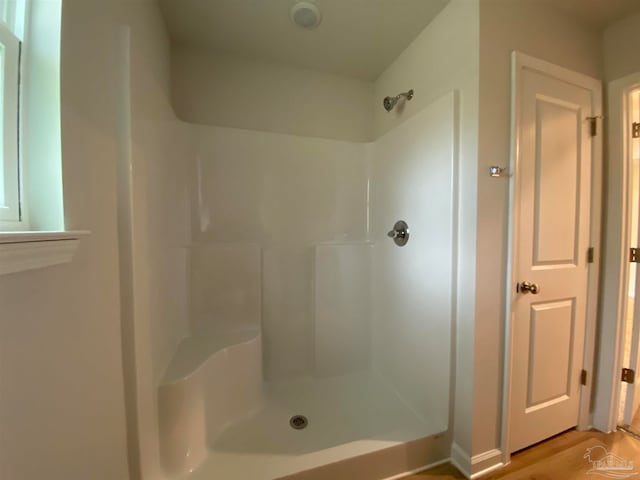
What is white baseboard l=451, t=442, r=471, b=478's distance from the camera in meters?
1.07

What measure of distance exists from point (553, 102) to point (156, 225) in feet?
6.67

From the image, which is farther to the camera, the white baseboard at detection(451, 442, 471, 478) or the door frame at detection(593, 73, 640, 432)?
the door frame at detection(593, 73, 640, 432)

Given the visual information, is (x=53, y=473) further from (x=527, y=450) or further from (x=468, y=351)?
(x=527, y=450)

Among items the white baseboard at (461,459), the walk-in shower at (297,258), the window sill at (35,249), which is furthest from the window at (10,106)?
the white baseboard at (461,459)

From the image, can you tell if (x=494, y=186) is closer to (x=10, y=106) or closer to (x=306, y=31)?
(x=306, y=31)

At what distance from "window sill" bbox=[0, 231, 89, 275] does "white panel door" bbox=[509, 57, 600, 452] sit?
158 centimetres

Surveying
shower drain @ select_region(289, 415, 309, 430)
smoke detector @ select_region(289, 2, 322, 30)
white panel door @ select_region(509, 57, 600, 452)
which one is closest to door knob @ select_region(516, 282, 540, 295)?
white panel door @ select_region(509, 57, 600, 452)

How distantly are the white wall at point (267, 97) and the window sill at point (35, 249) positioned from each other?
131 centimetres

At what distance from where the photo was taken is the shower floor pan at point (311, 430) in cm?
103

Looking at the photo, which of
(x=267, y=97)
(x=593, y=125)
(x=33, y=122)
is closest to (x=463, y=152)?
(x=593, y=125)

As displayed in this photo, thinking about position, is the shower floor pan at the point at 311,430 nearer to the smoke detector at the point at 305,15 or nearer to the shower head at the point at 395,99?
the shower head at the point at 395,99

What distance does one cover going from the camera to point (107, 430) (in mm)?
721

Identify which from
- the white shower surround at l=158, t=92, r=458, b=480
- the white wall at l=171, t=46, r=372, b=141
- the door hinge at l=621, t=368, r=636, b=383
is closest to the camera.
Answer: the white shower surround at l=158, t=92, r=458, b=480

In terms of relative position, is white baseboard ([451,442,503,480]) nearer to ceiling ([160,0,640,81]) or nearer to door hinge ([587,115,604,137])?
door hinge ([587,115,604,137])
